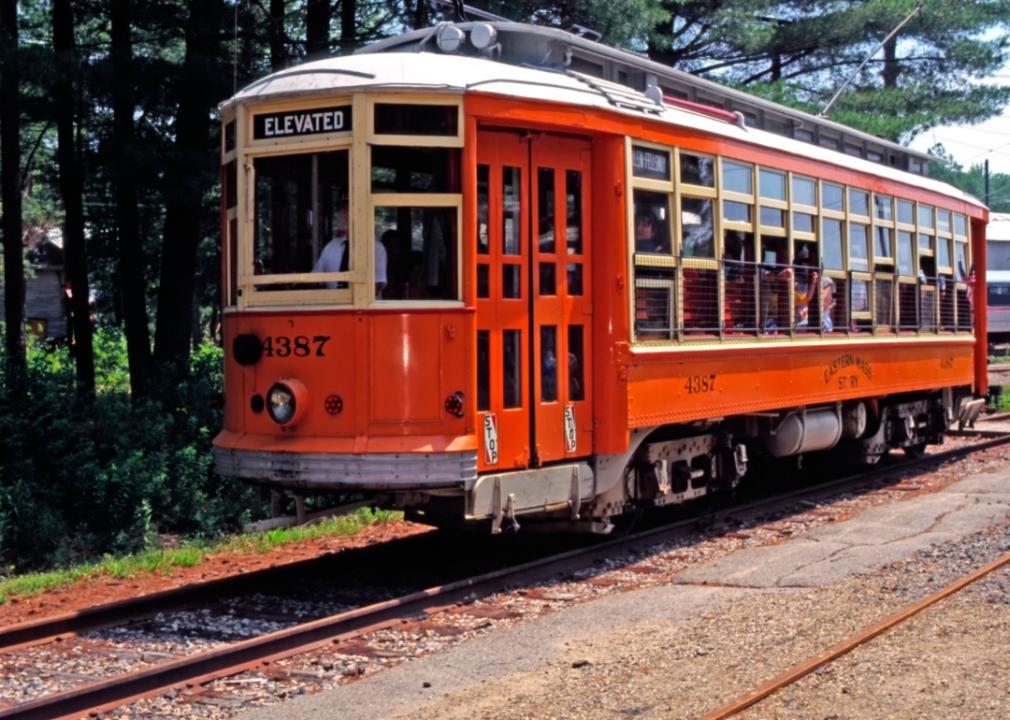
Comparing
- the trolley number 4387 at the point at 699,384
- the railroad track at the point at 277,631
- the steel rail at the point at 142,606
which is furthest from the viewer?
the trolley number 4387 at the point at 699,384

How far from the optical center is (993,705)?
577 cm

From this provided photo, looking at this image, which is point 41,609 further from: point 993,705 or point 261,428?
point 993,705

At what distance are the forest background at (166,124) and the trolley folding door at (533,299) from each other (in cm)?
291

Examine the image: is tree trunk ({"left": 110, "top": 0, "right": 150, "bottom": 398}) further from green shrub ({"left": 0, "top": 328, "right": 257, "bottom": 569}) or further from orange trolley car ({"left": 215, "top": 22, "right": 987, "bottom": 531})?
orange trolley car ({"left": 215, "top": 22, "right": 987, "bottom": 531})

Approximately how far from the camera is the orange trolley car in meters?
8.03

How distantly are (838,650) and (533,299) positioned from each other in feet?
10.2

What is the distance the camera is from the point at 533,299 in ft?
28.3

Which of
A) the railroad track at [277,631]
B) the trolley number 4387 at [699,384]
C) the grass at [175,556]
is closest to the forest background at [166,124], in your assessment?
the grass at [175,556]

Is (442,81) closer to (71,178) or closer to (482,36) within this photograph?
(482,36)

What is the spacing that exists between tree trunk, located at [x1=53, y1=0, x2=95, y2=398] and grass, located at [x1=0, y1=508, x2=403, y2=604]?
3.89m

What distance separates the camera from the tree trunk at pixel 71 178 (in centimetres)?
1397

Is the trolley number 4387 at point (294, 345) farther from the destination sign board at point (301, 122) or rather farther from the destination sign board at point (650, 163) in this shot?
the destination sign board at point (650, 163)

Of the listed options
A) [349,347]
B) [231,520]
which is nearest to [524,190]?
[349,347]

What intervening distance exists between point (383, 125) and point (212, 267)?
2459cm
